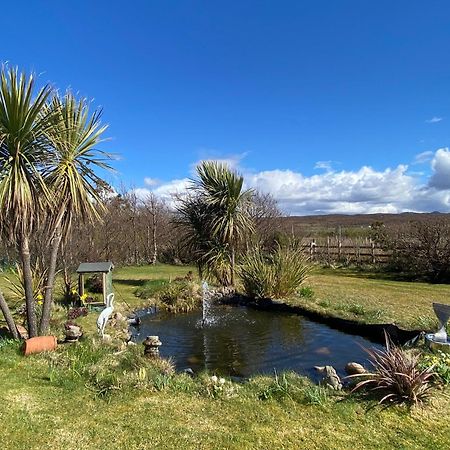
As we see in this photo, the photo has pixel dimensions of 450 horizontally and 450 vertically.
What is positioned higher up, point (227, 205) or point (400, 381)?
point (227, 205)

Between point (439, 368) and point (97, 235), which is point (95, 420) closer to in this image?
point (439, 368)

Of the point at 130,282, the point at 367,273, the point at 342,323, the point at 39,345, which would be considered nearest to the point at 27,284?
the point at 39,345

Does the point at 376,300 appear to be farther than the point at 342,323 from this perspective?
Yes

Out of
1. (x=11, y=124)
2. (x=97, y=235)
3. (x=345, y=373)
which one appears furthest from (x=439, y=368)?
(x=97, y=235)

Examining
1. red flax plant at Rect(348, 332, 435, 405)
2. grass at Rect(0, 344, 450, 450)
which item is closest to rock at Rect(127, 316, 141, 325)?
grass at Rect(0, 344, 450, 450)

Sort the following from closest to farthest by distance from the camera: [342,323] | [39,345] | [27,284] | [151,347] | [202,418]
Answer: [202,418]
[39,345]
[27,284]
[151,347]
[342,323]

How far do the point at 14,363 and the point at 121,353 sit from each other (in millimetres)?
Result: 1293

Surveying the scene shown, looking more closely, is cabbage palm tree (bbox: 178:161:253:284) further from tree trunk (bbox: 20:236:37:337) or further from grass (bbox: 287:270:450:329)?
tree trunk (bbox: 20:236:37:337)

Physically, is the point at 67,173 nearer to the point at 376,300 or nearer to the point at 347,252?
the point at 376,300

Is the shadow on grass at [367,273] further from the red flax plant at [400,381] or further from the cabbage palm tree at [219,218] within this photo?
the red flax plant at [400,381]

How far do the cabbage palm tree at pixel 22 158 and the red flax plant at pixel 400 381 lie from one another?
15.0ft

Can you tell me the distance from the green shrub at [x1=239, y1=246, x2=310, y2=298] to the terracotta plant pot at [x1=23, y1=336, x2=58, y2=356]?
6.16m

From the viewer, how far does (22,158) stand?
212 inches

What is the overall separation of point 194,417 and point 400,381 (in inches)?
81.2
